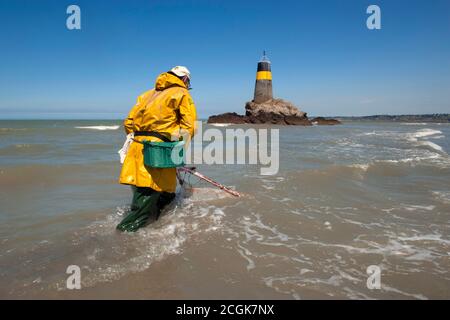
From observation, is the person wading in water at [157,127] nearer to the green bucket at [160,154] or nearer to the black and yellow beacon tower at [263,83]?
the green bucket at [160,154]

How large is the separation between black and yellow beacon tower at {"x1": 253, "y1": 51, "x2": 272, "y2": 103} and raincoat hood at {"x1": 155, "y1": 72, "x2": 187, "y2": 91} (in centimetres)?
4994

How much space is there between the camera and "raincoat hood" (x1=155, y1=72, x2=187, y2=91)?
12.8 feet

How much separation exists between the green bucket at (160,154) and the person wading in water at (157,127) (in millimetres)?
120

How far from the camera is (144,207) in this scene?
4.02 m

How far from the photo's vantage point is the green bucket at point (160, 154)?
370cm

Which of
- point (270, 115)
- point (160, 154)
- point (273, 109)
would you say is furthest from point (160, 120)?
point (273, 109)

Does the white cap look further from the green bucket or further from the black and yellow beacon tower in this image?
the black and yellow beacon tower

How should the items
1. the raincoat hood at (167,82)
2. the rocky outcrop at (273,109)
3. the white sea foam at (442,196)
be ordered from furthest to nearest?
the rocky outcrop at (273,109)
the white sea foam at (442,196)
the raincoat hood at (167,82)

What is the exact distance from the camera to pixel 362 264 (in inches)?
137

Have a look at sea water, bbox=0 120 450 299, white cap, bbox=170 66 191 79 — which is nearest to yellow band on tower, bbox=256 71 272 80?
sea water, bbox=0 120 450 299

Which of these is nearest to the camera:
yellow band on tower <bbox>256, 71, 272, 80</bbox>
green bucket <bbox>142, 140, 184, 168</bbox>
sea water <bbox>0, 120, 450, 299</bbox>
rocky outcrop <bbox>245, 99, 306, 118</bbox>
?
sea water <bbox>0, 120, 450, 299</bbox>

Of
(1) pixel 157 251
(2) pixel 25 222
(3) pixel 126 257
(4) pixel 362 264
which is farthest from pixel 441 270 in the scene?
(2) pixel 25 222

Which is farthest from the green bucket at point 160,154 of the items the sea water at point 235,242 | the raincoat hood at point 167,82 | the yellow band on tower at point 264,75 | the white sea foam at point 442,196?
the yellow band on tower at point 264,75
